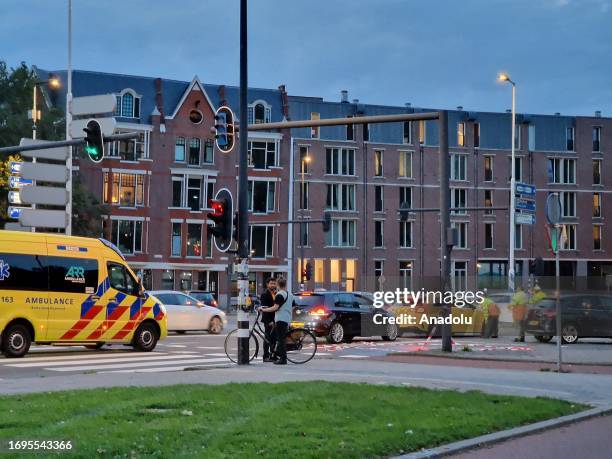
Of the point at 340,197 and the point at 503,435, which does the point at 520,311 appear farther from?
the point at 340,197

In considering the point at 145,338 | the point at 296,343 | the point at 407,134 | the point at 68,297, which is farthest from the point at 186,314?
the point at 407,134

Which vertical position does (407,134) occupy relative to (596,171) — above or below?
above

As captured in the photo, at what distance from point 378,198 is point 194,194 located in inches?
673

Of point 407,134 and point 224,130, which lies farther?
point 407,134

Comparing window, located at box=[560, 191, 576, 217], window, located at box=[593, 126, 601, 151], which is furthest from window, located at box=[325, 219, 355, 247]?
window, located at box=[593, 126, 601, 151]

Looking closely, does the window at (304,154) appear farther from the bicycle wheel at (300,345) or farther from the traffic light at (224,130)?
the bicycle wheel at (300,345)

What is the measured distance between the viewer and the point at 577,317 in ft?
95.5

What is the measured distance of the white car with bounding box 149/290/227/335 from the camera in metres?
32.6

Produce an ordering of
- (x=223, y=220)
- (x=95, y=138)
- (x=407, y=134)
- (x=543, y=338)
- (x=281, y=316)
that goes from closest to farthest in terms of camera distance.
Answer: (x=223, y=220)
(x=281, y=316)
(x=95, y=138)
(x=543, y=338)
(x=407, y=134)

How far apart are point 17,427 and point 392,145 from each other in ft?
237

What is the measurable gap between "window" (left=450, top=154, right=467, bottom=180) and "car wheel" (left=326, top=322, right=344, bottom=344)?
54659 millimetres

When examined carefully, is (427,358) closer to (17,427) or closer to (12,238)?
(12,238)

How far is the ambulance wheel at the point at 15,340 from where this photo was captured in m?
20.6

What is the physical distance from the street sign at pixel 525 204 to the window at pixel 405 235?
1551 inches
